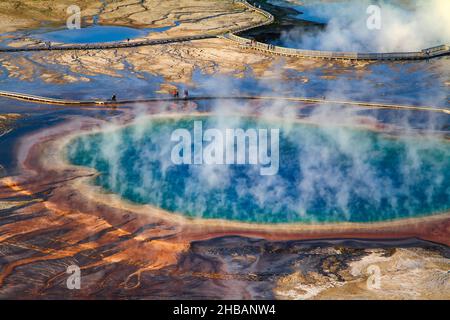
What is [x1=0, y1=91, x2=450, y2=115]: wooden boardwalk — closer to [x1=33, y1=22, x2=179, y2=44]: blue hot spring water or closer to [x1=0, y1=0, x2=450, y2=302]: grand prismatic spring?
[x1=0, y1=0, x2=450, y2=302]: grand prismatic spring

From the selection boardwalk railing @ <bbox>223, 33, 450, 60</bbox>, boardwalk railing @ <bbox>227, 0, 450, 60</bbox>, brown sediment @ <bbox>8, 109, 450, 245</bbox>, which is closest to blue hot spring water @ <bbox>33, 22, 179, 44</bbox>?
boardwalk railing @ <bbox>227, 0, 450, 60</bbox>

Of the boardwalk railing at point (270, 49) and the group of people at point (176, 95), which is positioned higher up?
the boardwalk railing at point (270, 49)

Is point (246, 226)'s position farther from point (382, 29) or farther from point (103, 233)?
point (382, 29)

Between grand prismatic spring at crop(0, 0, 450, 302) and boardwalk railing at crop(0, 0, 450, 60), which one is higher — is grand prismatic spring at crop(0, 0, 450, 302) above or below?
below

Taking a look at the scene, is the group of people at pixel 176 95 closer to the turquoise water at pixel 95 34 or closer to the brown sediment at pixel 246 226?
the brown sediment at pixel 246 226

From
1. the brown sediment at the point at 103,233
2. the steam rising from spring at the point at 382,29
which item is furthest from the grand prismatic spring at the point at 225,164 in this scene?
the steam rising from spring at the point at 382,29

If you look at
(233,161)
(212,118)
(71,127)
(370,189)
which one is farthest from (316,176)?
(71,127)
